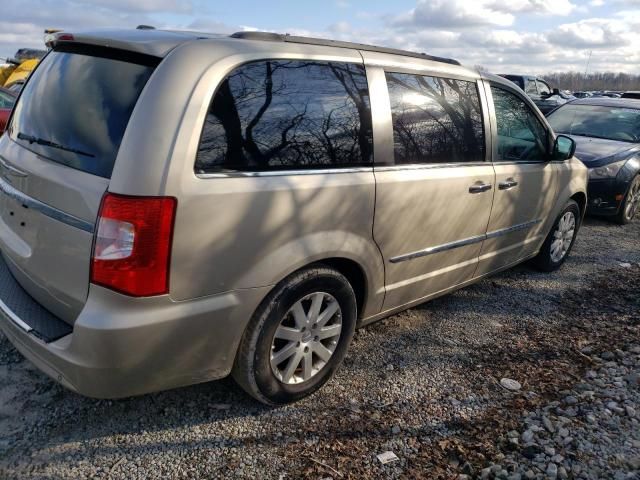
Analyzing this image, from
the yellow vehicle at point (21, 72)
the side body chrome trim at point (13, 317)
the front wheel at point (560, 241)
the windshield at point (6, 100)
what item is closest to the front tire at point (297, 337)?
the side body chrome trim at point (13, 317)

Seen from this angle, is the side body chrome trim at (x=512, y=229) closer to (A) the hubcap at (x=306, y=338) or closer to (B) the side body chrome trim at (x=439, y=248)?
(B) the side body chrome trim at (x=439, y=248)

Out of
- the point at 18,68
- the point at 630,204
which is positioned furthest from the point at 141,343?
the point at 18,68

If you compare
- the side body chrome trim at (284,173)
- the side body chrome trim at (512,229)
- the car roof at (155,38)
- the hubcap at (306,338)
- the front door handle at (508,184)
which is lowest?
the hubcap at (306,338)

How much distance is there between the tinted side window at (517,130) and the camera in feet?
12.8

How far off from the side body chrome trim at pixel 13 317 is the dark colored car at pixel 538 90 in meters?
19.7

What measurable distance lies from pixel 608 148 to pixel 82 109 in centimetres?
710

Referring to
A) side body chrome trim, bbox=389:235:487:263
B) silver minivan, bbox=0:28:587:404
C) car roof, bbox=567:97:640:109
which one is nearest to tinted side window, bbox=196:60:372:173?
silver minivan, bbox=0:28:587:404

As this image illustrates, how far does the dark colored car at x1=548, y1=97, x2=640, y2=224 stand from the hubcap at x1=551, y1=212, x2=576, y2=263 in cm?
213

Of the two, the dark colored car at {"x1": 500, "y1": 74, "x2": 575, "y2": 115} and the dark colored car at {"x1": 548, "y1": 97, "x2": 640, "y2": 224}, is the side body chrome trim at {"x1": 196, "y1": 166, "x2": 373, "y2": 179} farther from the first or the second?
the dark colored car at {"x1": 500, "y1": 74, "x2": 575, "y2": 115}

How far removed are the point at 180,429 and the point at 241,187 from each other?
4.14 ft

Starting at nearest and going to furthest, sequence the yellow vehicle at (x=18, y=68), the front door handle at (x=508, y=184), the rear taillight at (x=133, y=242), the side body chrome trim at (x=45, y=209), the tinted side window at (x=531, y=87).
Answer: the rear taillight at (x=133, y=242) → the side body chrome trim at (x=45, y=209) → the front door handle at (x=508, y=184) → the yellow vehicle at (x=18, y=68) → the tinted side window at (x=531, y=87)

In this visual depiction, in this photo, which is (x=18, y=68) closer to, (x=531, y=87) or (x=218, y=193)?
(x=218, y=193)

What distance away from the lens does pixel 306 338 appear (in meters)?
2.80

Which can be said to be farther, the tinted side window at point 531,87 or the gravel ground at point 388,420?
the tinted side window at point 531,87
